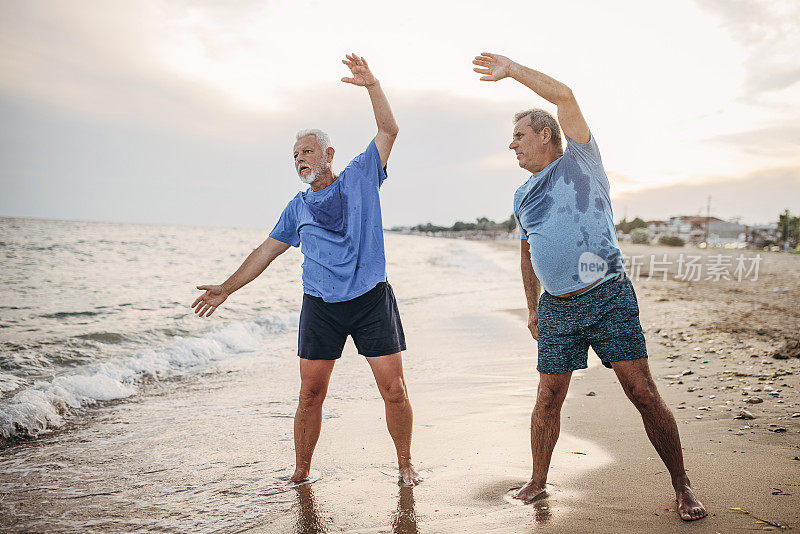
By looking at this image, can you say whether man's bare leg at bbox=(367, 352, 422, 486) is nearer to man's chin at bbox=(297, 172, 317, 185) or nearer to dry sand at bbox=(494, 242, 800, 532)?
dry sand at bbox=(494, 242, 800, 532)

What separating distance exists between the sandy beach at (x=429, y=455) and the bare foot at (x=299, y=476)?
8cm

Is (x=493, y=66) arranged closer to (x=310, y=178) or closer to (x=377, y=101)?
(x=377, y=101)

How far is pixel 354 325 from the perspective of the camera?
3342 mm

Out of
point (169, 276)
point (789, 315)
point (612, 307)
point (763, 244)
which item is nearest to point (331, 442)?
point (612, 307)

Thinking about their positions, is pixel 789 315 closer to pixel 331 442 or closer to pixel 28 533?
pixel 331 442

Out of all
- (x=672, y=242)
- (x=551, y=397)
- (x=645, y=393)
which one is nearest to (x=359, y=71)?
(x=551, y=397)

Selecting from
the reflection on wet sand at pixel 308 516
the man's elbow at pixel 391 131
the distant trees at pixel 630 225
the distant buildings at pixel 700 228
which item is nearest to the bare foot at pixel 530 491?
the reflection on wet sand at pixel 308 516

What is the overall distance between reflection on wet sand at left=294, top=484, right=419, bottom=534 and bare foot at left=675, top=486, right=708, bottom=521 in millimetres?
1294

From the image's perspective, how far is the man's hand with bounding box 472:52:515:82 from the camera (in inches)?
115

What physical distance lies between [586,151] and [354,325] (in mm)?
1628

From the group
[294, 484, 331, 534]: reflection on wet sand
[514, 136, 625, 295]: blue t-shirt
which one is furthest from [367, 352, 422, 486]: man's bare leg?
[514, 136, 625, 295]: blue t-shirt

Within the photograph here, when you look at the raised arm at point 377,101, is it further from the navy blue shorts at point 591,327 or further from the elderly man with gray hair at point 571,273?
the navy blue shorts at point 591,327

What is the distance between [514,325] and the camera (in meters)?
9.78

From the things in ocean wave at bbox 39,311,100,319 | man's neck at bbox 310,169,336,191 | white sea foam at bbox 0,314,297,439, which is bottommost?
ocean wave at bbox 39,311,100,319
